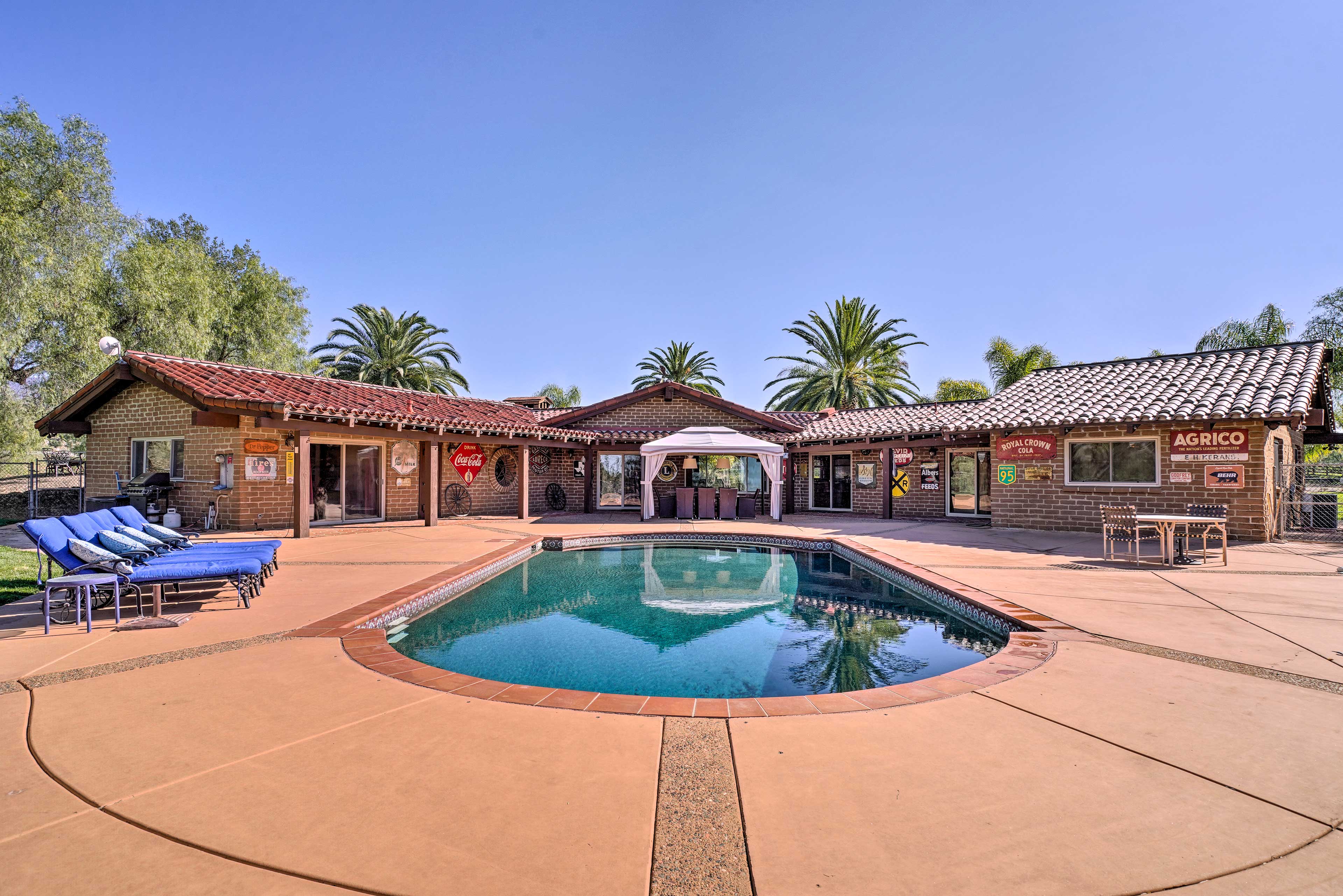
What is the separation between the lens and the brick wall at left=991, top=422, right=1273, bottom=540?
1067cm

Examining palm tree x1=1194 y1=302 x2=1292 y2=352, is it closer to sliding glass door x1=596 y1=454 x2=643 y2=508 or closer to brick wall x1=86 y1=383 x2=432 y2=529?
sliding glass door x1=596 y1=454 x2=643 y2=508

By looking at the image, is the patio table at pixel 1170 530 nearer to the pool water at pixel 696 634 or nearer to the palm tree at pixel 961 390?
the pool water at pixel 696 634

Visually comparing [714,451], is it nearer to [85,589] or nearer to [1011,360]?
[85,589]

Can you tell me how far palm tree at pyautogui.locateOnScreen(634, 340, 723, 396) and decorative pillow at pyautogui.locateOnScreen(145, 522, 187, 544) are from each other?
23.7 meters

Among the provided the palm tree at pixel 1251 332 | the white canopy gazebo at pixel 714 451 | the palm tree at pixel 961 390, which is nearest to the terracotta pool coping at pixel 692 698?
the white canopy gazebo at pixel 714 451

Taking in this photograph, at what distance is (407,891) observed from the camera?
1.82 meters

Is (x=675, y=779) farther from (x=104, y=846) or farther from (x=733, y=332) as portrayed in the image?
(x=733, y=332)

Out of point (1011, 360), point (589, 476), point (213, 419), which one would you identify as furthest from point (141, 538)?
point (1011, 360)

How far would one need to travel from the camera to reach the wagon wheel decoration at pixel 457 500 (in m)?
16.0

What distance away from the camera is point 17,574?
7.15m

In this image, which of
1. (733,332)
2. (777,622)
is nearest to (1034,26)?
(777,622)

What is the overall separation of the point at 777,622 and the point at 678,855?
5.00 metres

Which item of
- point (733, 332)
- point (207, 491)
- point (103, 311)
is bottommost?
point (207, 491)

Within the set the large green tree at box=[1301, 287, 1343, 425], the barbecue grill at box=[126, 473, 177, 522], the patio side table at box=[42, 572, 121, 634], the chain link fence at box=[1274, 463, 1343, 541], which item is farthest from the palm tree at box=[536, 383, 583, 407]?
the patio side table at box=[42, 572, 121, 634]
